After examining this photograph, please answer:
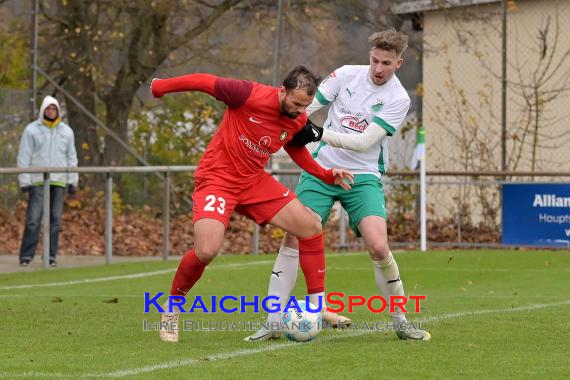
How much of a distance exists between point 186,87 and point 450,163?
43.8 ft

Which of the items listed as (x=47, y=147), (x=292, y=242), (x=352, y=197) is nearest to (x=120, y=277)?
(x=47, y=147)

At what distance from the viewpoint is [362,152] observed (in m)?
8.59

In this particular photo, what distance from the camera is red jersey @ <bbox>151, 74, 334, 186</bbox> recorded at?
779 cm

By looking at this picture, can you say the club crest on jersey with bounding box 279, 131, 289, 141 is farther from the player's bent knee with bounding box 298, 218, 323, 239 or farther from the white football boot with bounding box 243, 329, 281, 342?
the white football boot with bounding box 243, 329, 281, 342

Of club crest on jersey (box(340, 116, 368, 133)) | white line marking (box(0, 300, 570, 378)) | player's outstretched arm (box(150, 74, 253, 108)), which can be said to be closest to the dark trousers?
white line marking (box(0, 300, 570, 378))

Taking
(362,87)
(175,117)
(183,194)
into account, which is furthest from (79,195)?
(362,87)

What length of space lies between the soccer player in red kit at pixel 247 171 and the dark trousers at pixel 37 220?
7327 millimetres

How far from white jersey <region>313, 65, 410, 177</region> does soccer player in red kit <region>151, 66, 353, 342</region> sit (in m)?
0.44

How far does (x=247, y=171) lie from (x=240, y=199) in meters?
0.18

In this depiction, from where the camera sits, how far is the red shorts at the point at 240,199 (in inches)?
311

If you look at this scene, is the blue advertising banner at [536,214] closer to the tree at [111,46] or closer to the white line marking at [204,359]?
the tree at [111,46]

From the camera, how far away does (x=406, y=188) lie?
18.6m

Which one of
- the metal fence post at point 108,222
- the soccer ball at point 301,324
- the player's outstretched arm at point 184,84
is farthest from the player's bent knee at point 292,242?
the metal fence post at point 108,222

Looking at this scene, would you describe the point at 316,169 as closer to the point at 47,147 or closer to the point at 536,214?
the point at 47,147
